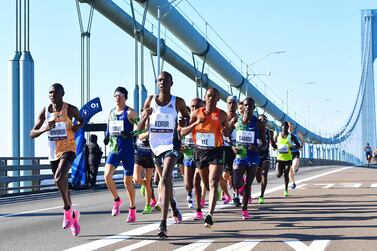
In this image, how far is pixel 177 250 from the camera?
6.76m

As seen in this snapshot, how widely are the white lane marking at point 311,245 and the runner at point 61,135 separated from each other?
8.45ft

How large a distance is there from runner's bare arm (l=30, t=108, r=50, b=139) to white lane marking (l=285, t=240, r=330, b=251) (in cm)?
302

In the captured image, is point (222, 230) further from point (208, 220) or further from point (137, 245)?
point (137, 245)

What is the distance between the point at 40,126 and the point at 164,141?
1.53m

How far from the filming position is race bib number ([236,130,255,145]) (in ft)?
34.4

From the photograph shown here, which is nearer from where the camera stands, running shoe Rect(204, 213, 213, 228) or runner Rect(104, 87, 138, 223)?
running shoe Rect(204, 213, 213, 228)

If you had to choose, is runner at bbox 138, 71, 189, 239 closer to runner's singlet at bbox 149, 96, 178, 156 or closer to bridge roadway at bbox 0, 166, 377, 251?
runner's singlet at bbox 149, 96, 178, 156

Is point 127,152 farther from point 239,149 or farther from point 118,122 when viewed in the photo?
point 239,149

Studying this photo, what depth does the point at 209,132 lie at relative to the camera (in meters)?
9.13

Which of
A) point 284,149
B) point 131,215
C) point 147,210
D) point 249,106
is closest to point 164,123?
point 131,215

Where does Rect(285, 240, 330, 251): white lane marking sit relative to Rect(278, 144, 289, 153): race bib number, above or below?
below

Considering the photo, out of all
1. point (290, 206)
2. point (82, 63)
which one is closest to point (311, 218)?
point (290, 206)

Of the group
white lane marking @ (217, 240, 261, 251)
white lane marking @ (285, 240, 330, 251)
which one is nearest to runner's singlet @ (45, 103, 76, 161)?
white lane marking @ (217, 240, 261, 251)

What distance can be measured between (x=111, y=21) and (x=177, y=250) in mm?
36531
